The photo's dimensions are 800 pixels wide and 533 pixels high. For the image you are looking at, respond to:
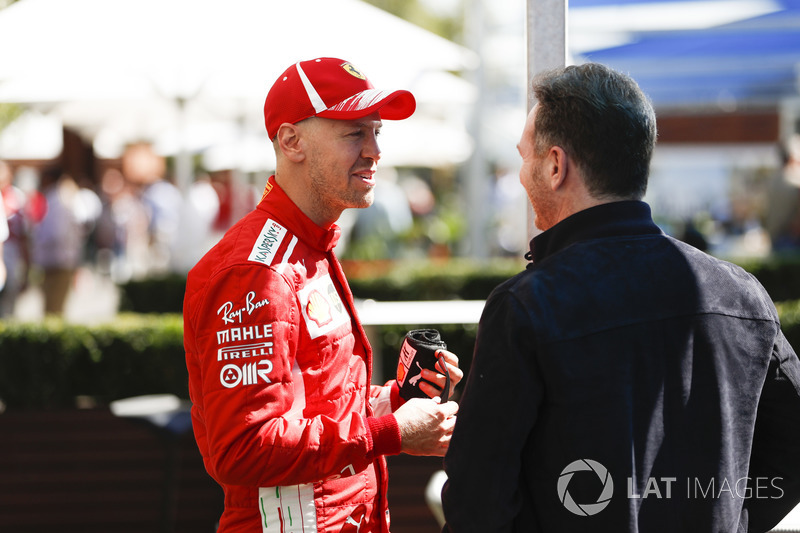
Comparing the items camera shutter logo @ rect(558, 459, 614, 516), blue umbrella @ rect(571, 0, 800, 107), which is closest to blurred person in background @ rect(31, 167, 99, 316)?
blue umbrella @ rect(571, 0, 800, 107)

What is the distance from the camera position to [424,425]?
6.85 feet

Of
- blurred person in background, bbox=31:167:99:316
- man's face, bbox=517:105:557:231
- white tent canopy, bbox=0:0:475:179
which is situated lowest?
blurred person in background, bbox=31:167:99:316

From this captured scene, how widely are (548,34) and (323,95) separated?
0.65 metres

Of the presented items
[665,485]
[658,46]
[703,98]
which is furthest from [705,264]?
[703,98]

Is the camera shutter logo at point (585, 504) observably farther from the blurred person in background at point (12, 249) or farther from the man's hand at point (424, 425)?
the blurred person in background at point (12, 249)

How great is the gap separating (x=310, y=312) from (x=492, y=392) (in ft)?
1.92

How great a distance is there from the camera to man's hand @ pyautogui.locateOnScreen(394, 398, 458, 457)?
6.75 feet

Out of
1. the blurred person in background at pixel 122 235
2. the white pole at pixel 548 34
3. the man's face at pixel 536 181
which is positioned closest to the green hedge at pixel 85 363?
the white pole at pixel 548 34

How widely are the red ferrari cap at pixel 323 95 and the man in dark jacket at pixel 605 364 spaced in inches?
21.1

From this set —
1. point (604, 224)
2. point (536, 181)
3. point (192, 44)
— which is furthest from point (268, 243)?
point (192, 44)

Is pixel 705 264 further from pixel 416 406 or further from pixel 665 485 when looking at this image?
pixel 416 406

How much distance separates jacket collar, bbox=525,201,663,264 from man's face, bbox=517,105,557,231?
79 millimetres

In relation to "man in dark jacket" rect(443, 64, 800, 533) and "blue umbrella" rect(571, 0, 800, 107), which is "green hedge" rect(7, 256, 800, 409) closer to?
"blue umbrella" rect(571, 0, 800, 107)

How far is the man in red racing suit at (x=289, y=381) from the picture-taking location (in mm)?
1864
